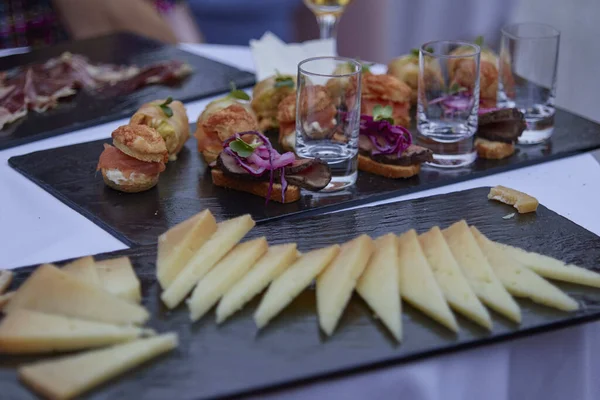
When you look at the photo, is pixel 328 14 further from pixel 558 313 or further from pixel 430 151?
pixel 558 313

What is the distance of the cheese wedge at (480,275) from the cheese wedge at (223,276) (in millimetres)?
399

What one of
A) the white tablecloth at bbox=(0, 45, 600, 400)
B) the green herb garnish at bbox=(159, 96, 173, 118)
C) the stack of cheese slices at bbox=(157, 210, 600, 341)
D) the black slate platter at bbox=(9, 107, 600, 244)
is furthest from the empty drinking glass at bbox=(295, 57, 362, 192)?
the stack of cheese slices at bbox=(157, 210, 600, 341)

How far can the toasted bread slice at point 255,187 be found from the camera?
212cm

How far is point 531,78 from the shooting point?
8.45ft

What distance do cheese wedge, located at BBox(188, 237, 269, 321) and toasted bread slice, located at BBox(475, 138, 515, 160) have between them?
39.6 inches

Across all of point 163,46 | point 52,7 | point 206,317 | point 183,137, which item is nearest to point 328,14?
point 163,46

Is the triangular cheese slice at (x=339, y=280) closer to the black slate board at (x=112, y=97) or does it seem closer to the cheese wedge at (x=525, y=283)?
the cheese wedge at (x=525, y=283)

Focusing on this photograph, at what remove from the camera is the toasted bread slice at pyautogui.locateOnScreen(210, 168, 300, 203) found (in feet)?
6.94

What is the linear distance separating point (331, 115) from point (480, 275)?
782mm

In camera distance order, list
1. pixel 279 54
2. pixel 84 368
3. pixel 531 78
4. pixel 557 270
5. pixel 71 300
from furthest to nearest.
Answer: pixel 279 54, pixel 531 78, pixel 557 270, pixel 71 300, pixel 84 368

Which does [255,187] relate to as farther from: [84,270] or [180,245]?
[84,270]

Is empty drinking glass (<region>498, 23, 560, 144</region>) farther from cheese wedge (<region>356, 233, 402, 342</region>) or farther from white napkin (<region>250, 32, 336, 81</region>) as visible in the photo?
cheese wedge (<region>356, 233, 402, 342</region>)

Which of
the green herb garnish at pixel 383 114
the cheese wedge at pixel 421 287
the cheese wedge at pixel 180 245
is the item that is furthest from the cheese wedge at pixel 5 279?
the green herb garnish at pixel 383 114

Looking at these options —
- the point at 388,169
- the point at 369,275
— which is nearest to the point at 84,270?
the point at 369,275
